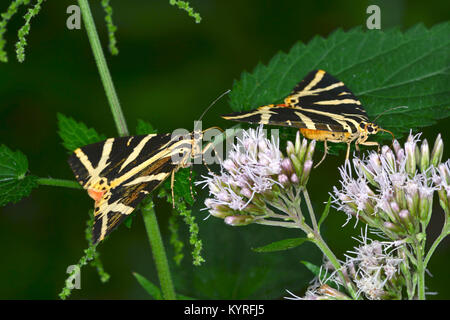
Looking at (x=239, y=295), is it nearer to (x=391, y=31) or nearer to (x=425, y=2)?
(x=391, y=31)

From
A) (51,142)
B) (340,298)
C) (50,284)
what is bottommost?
(340,298)

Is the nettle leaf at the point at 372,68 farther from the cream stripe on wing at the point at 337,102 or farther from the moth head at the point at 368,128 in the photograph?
the moth head at the point at 368,128

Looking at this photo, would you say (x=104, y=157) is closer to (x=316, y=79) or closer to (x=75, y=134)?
(x=75, y=134)

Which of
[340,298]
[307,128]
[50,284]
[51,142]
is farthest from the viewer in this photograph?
[51,142]

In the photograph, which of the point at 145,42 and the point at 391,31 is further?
the point at 145,42

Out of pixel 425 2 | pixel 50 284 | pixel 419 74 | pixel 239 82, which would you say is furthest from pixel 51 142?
pixel 425 2
